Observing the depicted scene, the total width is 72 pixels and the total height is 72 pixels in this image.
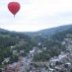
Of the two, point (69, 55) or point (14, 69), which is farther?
point (69, 55)

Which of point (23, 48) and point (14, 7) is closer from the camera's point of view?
point (14, 7)

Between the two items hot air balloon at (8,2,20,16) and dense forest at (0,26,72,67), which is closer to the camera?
hot air balloon at (8,2,20,16)

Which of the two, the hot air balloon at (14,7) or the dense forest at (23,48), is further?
the dense forest at (23,48)

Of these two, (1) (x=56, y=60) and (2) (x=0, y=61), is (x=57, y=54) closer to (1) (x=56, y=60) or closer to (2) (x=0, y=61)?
(1) (x=56, y=60)

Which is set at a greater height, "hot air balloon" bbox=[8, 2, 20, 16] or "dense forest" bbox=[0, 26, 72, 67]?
"hot air balloon" bbox=[8, 2, 20, 16]

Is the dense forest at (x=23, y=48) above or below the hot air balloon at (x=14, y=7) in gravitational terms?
below

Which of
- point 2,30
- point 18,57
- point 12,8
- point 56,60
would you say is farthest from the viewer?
point 2,30

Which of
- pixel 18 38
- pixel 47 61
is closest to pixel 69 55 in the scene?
pixel 47 61

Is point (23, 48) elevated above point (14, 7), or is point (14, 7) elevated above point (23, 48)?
point (14, 7)
